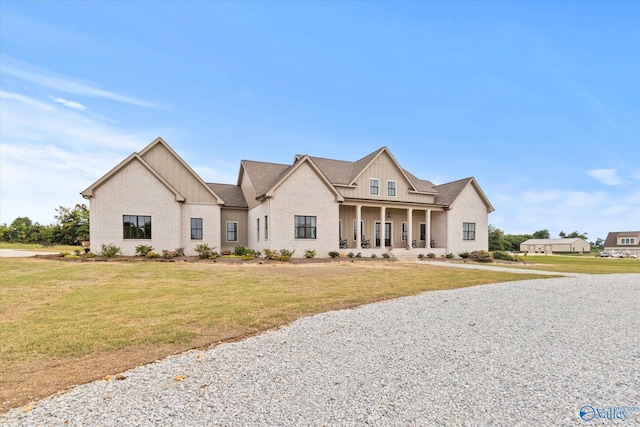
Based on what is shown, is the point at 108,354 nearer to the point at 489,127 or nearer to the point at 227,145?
the point at 227,145

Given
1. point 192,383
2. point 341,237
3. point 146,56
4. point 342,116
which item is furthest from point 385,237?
point 192,383

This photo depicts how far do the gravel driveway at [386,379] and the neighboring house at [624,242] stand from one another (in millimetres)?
97558

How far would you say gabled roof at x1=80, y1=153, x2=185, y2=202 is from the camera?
20.2 meters

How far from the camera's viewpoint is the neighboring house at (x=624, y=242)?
78.2 metres

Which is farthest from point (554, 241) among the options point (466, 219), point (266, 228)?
point (266, 228)

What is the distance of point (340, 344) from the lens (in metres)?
5.53

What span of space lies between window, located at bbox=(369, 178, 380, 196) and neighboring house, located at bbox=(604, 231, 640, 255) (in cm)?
8263

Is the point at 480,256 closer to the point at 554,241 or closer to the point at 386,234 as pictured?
the point at 386,234

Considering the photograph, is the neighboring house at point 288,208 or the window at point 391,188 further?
the window at point 391,188

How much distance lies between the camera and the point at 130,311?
7.37 m

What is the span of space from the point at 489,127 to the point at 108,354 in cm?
2906

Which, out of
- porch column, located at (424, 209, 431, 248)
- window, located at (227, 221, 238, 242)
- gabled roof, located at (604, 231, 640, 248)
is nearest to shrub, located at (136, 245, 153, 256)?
window, located at (227, 221, 238, 242)

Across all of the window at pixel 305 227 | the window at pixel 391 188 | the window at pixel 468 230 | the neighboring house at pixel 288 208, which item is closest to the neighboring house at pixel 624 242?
the window at pixel 468 230

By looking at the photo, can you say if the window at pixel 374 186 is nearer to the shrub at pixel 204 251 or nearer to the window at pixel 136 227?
the shrub at pixel 204 251
